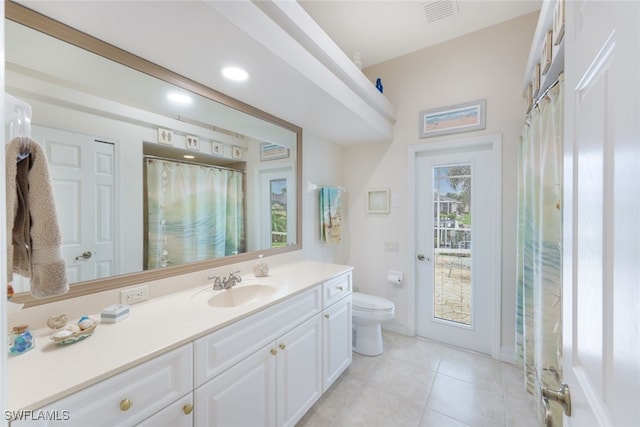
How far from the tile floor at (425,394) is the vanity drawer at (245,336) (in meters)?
0.74

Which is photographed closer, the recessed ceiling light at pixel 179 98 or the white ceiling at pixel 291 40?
the white ceiling at pixel 291 40

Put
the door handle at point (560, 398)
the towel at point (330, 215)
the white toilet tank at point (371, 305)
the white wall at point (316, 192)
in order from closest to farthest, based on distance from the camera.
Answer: the door handle at point (560, 398) → the white toilet tank at point (371, 305) → the white wall at point (316, 192) → the towel at point (330, 215)

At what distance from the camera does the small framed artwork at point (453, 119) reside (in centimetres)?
239

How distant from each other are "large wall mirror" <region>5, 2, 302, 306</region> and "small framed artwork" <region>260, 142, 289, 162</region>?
0.28ft

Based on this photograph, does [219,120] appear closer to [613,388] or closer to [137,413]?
[137,413]

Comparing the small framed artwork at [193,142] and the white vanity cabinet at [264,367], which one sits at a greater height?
the small framed artwork at [193,142]

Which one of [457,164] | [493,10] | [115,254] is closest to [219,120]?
[115,254]

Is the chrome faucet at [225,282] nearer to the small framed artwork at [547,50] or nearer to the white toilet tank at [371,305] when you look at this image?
the white toilet tank at [371,305]

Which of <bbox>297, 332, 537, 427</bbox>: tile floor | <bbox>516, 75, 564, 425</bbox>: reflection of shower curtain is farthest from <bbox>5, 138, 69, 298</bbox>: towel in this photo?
<bbox>516, 75, 564, 425</bbox>: reflection of shower curtain

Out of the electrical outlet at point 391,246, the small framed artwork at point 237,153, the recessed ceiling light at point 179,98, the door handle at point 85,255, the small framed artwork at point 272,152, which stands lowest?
the electrical outlet at point 391,246

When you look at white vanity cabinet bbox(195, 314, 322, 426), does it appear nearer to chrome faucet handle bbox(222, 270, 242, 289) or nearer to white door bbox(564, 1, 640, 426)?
chrome faucet handle bbox(222, 270, 242, 289)

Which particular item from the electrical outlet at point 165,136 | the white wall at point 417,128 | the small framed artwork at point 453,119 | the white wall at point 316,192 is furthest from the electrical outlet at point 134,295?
the small framed artwork at point 453,119

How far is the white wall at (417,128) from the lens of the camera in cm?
227

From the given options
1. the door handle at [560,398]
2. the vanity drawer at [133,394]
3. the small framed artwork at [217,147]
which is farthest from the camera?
the small framed artwork at [217,147]
